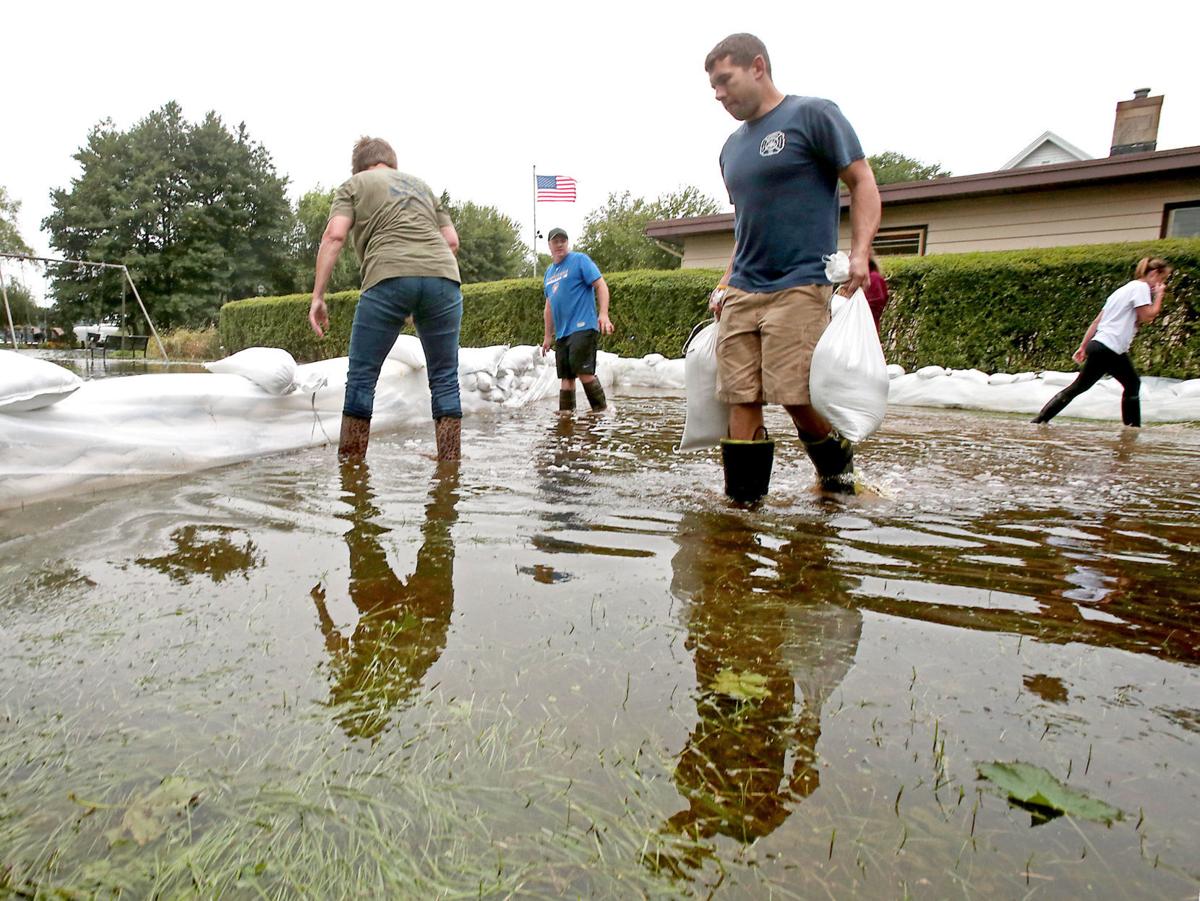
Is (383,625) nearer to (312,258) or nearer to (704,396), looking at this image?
(704,396)

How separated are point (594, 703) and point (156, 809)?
64cm

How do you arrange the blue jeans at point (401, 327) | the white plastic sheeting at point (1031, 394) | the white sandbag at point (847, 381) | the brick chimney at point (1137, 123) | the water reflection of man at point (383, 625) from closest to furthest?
1. the water reflection of man at point (383, 625)
2. the white sandbag at point (847, 381)
3. the blue jeans at point (401, 327)
4. the white plastic sheeting at point (1031, 394)
5. the brick chimney at point (1137, 123)

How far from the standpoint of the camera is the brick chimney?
13.5 meters

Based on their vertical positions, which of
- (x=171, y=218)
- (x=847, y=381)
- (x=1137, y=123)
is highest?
(x=171, y=218)

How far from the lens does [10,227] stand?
139ft

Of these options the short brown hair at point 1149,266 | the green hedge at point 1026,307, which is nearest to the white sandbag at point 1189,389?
the green hedge at point 1026,307

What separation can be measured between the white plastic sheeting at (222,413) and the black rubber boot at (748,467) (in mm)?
2571

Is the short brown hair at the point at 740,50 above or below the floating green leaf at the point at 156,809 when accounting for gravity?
above

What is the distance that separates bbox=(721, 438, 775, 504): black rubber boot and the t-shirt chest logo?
1.07 metres

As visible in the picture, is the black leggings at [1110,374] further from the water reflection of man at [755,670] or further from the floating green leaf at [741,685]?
the floating green leaf at [741,685]

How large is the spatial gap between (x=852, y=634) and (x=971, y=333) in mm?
8622

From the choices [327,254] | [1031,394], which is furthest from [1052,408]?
[327,254]

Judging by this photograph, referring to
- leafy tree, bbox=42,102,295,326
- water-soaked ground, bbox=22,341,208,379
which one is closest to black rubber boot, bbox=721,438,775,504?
water-soaked ground, bbox=22,341,208,379

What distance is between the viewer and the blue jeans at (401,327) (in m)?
3.81
